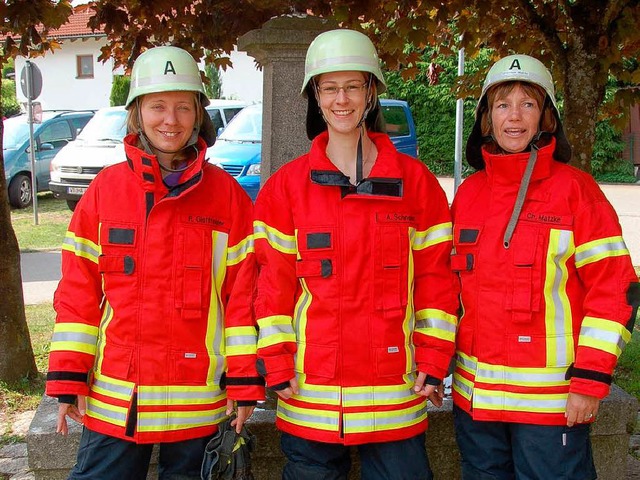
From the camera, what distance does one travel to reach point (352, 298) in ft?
8.18

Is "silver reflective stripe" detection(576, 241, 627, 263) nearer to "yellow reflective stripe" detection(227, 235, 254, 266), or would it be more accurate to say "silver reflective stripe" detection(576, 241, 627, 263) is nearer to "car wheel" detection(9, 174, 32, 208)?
"yellow reflective stripe" detection(227, 235, 254, 266)

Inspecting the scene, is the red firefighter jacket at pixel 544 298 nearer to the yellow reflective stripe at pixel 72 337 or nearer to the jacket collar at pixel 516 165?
the jacket collar at pixel 516 165

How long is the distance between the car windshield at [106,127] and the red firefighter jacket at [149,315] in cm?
1134

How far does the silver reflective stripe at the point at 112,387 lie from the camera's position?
248 centimetres

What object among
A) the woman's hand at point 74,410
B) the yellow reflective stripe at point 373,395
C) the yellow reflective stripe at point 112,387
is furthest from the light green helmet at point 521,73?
the woman's hand at point 74,410

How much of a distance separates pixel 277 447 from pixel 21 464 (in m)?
1.63

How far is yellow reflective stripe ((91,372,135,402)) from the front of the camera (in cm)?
248

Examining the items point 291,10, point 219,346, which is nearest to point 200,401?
point 219,346

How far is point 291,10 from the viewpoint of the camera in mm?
4102

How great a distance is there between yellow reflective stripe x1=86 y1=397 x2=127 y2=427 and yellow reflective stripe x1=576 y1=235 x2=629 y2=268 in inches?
62.6

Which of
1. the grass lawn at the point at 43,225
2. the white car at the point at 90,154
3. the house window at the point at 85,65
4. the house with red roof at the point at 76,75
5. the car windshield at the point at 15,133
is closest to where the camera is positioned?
the grass lawn at the point at 43,225

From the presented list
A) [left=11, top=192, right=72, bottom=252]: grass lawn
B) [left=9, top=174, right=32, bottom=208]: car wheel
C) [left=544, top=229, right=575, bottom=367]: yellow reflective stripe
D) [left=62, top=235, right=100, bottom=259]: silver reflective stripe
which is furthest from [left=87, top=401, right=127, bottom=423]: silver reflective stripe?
[left=9, top=174, right=32, bottom=208]: car wheel

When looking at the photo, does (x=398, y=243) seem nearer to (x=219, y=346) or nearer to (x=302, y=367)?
(x=302, y=367)

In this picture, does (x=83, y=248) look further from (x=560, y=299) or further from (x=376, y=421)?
(x=560, y=299)
